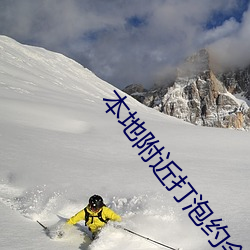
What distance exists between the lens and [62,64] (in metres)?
67.1

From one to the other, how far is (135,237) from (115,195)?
5.60ft

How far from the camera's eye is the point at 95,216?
568 cm

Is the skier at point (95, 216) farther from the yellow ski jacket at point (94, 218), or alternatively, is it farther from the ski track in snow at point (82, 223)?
the ski track in snow at point (82, 223)

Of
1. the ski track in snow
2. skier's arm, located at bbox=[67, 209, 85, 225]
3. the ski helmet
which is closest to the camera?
the ski track in snow

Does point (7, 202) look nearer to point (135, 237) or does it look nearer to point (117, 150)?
point (135, 237)

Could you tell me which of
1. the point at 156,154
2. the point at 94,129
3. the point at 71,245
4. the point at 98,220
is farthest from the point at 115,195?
the point at 94,129

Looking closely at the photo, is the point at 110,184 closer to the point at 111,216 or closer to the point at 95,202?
the point at 111,216

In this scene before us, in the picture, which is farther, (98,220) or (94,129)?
(94,129)

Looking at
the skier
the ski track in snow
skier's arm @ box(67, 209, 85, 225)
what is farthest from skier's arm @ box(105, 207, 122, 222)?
skier's arm @ box(67, 209, 85, 225)

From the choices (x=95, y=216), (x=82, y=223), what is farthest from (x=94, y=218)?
(x=82, y=223)

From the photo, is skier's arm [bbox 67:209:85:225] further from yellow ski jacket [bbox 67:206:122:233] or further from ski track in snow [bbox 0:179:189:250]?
ski track in snow [bbox 0:179:189:250]

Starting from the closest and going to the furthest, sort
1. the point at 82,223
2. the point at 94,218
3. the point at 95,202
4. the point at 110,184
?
the point at 95,202, the point at 94,218, the point at 82,223, the point at 110,184

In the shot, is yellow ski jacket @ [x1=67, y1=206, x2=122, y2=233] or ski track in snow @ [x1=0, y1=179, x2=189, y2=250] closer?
ski track in snow @ [x1=0, y1=179, x2=189, y2=250]

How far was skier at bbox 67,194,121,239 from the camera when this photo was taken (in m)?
5.58
